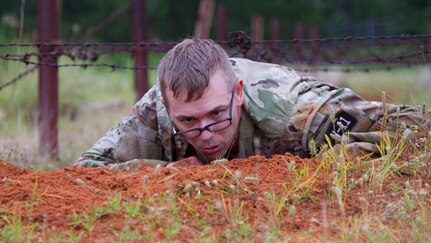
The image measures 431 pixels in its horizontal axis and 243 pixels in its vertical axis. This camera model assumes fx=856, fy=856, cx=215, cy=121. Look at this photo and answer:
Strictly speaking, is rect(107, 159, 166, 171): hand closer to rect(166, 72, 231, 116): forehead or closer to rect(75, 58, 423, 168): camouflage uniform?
rect(75, 58, 423, 168): camouflage uniform

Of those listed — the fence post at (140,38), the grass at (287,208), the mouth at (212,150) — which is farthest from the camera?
the fence post at (140,38)

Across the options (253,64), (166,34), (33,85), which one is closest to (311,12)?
(166,34)

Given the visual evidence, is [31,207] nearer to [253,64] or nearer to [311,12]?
[253,64]

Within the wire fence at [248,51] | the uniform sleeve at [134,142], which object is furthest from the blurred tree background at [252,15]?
the uniform sleeve at [134,142]

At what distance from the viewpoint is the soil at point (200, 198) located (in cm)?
329

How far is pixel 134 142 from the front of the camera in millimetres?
5000

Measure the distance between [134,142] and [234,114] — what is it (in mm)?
872

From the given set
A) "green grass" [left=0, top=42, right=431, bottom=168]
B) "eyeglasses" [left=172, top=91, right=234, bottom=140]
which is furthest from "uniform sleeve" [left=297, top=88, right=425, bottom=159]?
"eyeglasses" [left=172, top=91, right=234, bottom=140]

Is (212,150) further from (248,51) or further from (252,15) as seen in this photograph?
(252,15)

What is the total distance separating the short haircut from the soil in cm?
45

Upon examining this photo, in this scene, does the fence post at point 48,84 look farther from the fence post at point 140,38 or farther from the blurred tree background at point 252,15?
the blurred tree background at point 252,15

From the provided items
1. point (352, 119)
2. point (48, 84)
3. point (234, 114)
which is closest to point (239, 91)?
point (234, 114)

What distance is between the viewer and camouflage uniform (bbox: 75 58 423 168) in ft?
14.6

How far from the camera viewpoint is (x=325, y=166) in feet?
12.6
